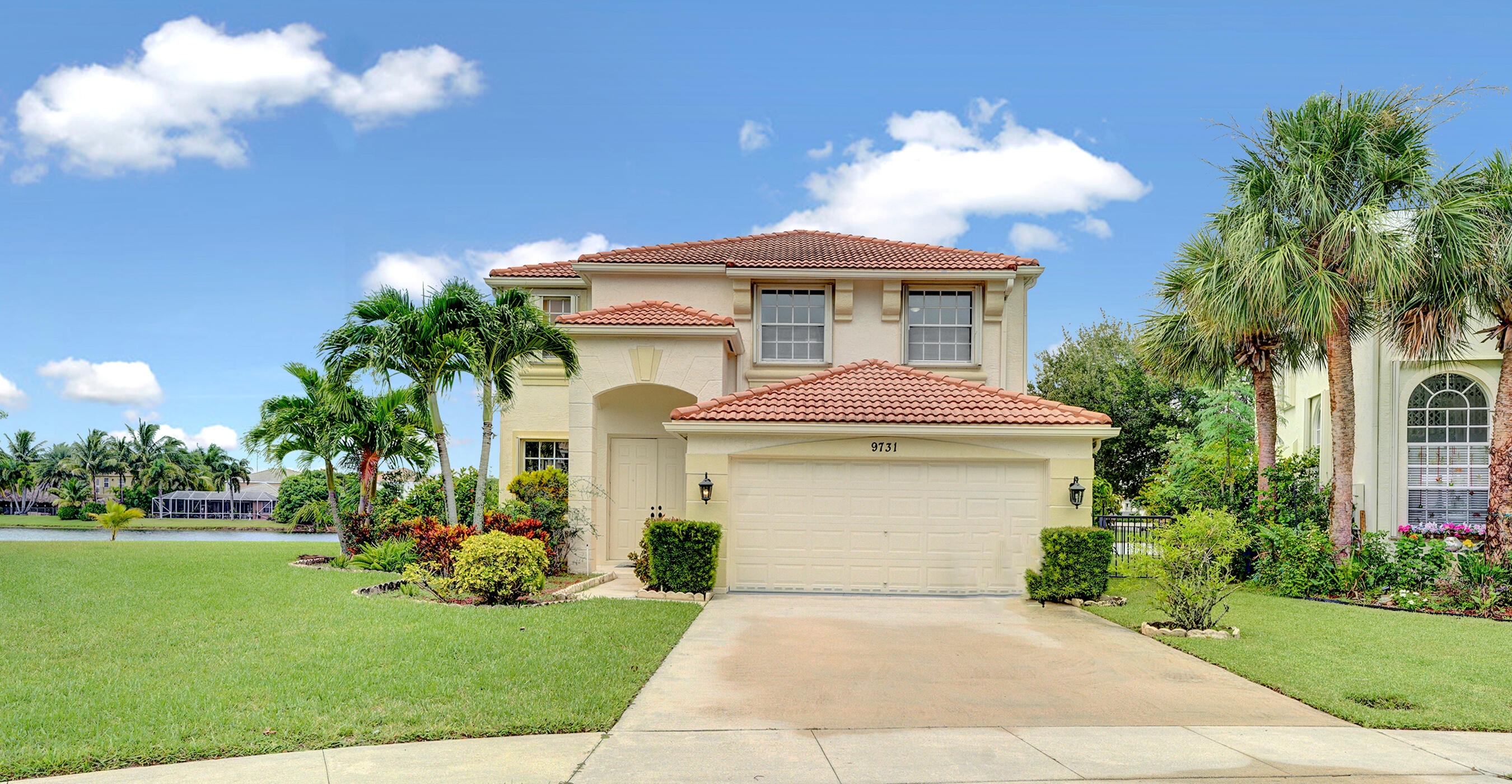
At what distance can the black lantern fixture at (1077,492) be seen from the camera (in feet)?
52.5

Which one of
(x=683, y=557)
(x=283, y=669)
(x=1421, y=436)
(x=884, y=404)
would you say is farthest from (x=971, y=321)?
(x=283, y=669)

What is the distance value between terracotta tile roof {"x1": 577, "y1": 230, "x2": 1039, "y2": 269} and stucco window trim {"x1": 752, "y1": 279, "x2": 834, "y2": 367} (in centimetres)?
57

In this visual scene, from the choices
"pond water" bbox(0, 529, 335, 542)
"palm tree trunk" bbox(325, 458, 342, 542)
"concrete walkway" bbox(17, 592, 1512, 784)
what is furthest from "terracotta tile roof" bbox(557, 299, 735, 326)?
"pond water" bbox(0, 529, 335, 542)

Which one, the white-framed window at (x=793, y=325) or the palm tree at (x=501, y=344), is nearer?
the palm tree at (x=501, y=344)

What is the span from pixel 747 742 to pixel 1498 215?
16146 mm

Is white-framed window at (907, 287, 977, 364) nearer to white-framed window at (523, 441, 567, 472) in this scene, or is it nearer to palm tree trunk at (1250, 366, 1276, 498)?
palm tree trunk at (1250, 366, 1276, 498)

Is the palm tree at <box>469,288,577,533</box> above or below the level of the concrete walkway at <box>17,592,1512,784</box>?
above

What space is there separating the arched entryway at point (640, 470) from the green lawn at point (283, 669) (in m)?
5.97

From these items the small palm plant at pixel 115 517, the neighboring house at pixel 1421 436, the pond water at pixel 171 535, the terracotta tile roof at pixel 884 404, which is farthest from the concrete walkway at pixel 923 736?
the pond water at pixel 171 535

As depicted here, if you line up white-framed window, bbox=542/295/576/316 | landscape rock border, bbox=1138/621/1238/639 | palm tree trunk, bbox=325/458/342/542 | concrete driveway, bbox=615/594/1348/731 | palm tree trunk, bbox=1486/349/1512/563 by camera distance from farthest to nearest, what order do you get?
white-framed window, bbox=542/295/576/316, palm tree trunk, bbox=325/458/342/542, palm tree trunk, bbox=1486/349/1512/563, landscape rock border, bbox=1138/621/1238/639, concrete driveway, bbox=615/594/1348/731

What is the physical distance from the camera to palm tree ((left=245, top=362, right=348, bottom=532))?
21297 millimetres

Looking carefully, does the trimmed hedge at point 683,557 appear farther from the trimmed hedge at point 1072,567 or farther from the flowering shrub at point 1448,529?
the flowering shrub at point 1448,529

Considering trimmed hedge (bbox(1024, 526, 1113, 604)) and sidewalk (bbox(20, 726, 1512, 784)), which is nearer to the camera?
sidewalk (bbox(20, 726, 1512, 784))

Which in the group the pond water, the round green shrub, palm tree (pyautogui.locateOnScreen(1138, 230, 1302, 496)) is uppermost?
palm tree (pyautogui.locateOnScreen(1138, 230, 1302, 496))
